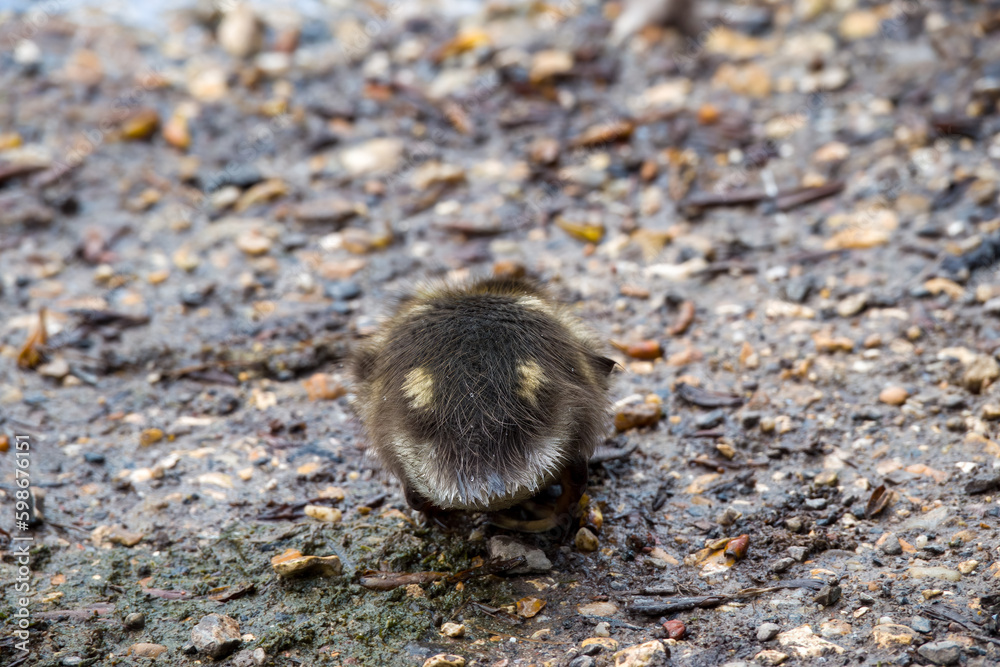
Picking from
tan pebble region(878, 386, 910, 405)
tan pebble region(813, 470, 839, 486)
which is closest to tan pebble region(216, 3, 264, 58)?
tan pebble region(878, 386, 910, 405)

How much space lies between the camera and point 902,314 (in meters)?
4.34

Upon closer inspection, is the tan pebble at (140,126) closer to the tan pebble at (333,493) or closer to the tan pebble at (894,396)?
the tan pebble at (333,493)

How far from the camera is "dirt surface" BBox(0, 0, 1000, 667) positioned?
2.99 meters

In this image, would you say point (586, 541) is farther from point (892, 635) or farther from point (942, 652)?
point (942, 652)

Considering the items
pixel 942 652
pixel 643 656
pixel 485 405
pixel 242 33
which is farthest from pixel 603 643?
pixel 242 33

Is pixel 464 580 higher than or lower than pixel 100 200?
lower

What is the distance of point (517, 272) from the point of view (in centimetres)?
509

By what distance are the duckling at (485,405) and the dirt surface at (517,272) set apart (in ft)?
1.18

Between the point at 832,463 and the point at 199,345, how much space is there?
325 centimetres

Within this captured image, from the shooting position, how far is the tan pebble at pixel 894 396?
12.6 feet

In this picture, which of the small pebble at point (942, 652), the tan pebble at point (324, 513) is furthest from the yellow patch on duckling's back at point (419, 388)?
the small pebble at point (942, 652)

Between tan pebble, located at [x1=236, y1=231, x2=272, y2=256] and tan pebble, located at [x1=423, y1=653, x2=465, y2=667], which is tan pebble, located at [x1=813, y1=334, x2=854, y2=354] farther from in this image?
tan pebble, located at [x1=236, y1=231, x2=272, y2=256]

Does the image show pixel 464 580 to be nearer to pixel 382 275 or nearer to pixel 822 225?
pixel 382 275

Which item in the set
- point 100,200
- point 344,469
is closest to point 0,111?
point 100,200
